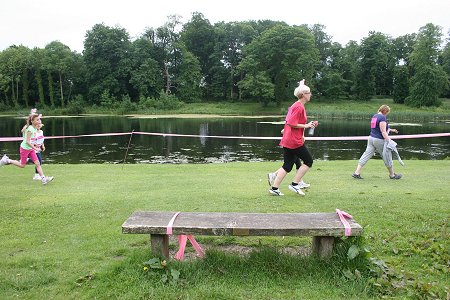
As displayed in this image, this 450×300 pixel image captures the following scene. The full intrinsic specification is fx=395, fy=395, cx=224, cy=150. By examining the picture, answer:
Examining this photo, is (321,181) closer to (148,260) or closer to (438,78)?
(148,260)

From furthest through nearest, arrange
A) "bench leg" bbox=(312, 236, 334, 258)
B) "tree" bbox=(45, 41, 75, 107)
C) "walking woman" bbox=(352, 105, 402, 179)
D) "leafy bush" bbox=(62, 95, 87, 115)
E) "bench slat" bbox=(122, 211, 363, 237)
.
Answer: "tree" bbox=(45, 41, 75, 107), "leafy bush" bbox=(62, 95, 87, 115), "walking woman" bbox=(352, 105, 402, 179), "bench leg" bbox=(312, 236, 334, 258), "bench slat" bbox=(122, 211, 363, 237)

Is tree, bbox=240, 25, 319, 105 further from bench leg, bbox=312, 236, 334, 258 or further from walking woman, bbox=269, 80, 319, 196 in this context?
bench leg, bbox=312, 236, 334, 258

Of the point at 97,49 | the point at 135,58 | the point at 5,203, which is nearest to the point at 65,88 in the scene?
the point at 97,49

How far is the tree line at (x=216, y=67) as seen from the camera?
76438 millimetres

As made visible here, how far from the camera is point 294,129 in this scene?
7.59 metres

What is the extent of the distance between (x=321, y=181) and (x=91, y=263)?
22.5 feet

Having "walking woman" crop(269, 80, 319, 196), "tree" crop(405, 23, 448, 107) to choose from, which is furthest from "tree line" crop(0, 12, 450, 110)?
"walking woman" crop(269, 80, 319, 196)

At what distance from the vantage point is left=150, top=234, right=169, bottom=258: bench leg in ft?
14.6

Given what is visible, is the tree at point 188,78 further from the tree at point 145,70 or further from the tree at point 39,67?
the tree at point 39,67

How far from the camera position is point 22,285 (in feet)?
13.6

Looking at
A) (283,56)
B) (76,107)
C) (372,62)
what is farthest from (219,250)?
(372,62)

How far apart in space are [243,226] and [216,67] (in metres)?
86.1

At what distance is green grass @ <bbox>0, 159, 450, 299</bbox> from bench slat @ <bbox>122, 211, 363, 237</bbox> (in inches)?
14.3

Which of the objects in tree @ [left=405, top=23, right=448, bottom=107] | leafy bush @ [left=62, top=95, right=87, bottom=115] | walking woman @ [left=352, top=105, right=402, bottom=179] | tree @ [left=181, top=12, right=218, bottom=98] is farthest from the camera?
tree @ [left=181, top=12, right=218, bottom=98]
